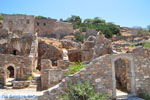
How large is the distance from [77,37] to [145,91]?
95.7 ft

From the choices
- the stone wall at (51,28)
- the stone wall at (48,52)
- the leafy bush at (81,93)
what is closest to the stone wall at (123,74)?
the leafy bush at (81,93)

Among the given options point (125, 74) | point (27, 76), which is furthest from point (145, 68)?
point (27, 76)

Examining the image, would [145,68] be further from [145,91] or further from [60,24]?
[60,24]

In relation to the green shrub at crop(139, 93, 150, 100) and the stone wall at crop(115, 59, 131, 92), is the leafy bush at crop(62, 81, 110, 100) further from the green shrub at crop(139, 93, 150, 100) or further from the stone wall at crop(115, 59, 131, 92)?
the stone wall at crop(115, 59, 131, 92)

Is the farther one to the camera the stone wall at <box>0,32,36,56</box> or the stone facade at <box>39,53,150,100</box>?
the stone wall at <box>0,32,36,56</box>

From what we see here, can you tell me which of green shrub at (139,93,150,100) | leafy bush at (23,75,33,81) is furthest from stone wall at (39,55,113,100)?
leafy bush at (23,75,33,81)

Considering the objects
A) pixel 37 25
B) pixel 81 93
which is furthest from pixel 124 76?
pixel 37 25

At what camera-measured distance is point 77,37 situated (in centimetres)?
4084

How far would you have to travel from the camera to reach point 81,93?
33.5 feet

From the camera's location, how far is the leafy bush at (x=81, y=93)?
10.3m

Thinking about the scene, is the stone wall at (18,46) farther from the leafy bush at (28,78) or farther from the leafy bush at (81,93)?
the leafy bush at (81,93)

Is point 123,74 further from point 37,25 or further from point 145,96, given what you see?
point 37,25

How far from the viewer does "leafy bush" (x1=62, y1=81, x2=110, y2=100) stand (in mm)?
10273

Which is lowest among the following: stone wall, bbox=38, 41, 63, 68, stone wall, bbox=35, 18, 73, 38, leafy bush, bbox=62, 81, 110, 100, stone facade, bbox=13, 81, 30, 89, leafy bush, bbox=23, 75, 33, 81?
stone facade, bbox=13, 81, 30, 89
